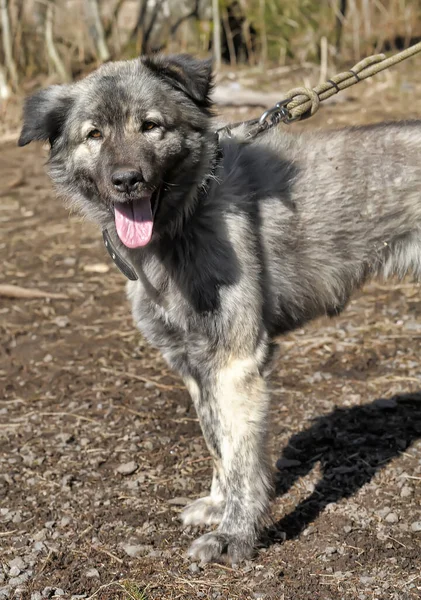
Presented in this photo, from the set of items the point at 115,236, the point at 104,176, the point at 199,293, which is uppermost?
the point at 104,176

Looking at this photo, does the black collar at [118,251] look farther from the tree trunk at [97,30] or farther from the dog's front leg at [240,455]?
the tree trunk at [97,30]

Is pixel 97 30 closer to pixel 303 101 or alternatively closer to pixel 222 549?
pixel 303 101

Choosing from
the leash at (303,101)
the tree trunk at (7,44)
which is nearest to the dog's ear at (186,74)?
the leash at (303,101)

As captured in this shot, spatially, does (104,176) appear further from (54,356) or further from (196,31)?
(196,31)

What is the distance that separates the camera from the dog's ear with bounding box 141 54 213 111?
3.46 metres

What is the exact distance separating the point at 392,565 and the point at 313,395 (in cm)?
147

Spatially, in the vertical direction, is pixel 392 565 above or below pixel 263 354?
below

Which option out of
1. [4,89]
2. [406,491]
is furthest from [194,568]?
[4,89]

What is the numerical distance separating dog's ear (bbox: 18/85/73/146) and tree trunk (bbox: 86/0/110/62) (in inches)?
269

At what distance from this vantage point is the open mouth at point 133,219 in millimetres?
3311

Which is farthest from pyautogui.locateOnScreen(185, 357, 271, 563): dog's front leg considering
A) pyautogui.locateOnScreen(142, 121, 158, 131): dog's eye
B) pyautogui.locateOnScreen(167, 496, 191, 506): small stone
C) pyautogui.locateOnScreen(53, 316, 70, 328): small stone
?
pyautogui.locateOnScreen(53, 316, 70, 328): small stone

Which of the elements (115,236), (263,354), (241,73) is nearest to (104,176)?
(115,236)

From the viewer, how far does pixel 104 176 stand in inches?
128

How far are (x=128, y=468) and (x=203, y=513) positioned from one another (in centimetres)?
54
